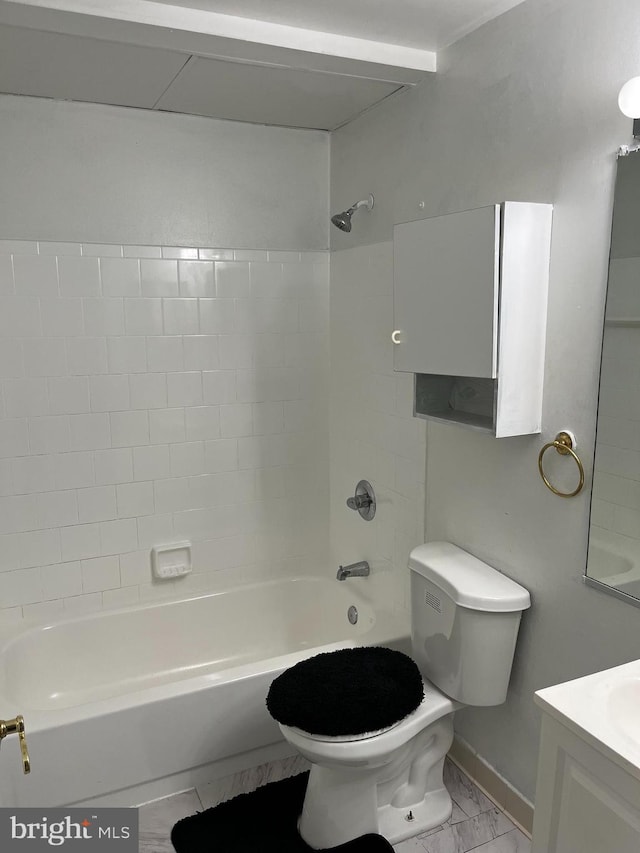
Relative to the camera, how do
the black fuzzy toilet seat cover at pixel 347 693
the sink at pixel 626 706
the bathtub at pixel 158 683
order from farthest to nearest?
the bathtub at pixel 158 683
the black fuzzy toilet seat cover at pixel 347 693
the sink at pixel 626 706

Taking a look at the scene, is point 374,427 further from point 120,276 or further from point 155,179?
point 155,179

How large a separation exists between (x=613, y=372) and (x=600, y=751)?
0.89 m

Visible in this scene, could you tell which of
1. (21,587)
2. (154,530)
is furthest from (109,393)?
(21,587)

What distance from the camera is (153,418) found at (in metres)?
2.79

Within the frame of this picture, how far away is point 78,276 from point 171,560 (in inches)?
48.0

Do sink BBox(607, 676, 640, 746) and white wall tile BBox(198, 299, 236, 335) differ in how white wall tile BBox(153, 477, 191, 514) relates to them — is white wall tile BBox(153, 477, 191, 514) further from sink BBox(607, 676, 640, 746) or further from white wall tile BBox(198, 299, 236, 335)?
sink BBox(607, 676, 640, 746)

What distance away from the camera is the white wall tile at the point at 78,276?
256cm

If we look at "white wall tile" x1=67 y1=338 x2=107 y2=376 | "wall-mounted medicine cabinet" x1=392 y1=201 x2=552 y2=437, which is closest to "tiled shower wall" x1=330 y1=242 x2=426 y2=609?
"wall-mounted medicine cabinet" x1=392 y1=201 x2=552 y2=437

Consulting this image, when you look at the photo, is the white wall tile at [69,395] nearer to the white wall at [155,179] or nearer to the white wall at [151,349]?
the white wall at [151,349]

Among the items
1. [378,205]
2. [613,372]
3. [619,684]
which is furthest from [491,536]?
[378,205]

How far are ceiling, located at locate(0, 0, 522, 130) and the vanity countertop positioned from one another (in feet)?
5.74

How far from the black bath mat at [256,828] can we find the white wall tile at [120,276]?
6.15ft

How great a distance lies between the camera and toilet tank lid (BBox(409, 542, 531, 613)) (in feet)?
6.41

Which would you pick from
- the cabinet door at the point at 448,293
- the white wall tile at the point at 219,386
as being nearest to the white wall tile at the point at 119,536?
the white wall tile at the point at 219,386
